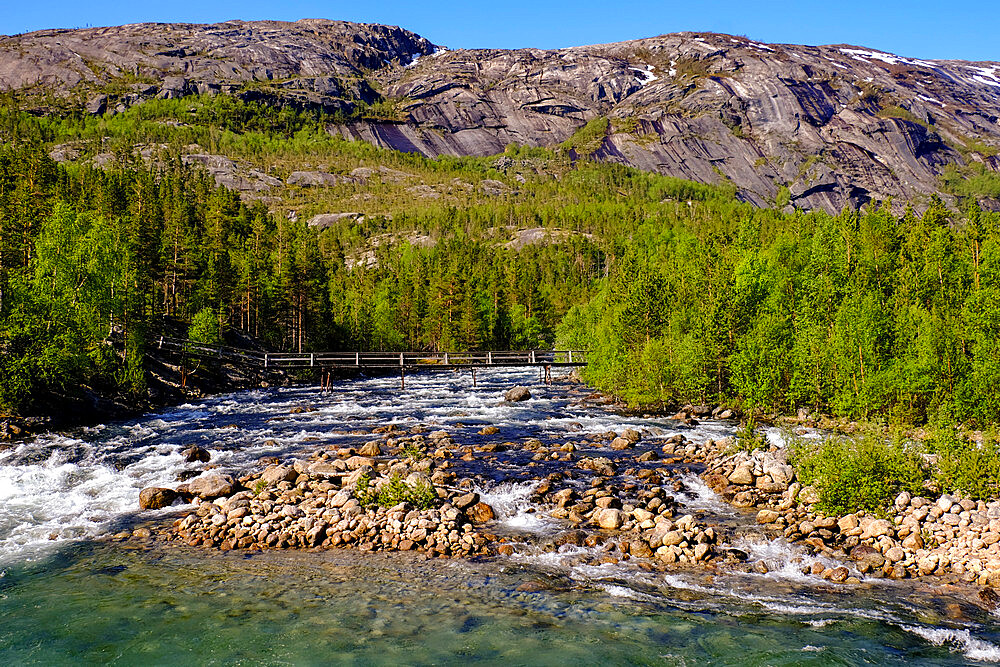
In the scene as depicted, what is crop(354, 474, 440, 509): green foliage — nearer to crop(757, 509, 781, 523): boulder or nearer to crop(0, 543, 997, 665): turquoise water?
crop(0, 543, 997, 665): turquoise water

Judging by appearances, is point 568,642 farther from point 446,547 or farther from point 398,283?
point 398,283

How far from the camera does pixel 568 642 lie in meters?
10.6

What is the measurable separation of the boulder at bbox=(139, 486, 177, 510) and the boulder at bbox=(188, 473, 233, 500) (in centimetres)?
68

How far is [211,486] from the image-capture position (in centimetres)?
1905

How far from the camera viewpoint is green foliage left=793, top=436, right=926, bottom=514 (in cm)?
1549

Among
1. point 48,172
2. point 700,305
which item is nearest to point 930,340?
point 700,305

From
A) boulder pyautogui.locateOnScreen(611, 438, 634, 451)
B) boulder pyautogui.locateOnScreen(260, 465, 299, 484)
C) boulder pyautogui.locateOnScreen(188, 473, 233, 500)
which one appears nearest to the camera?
boulder pyautogui.locateOnScreen(188, 473, 233, 500)

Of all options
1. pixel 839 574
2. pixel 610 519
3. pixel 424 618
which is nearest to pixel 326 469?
pixel 610 519

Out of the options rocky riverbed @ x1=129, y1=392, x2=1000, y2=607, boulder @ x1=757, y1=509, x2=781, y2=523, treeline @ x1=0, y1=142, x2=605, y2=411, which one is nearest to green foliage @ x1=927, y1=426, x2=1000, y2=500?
rocky riverbed @ x1=129, y1=392, x2=1000, y2=607

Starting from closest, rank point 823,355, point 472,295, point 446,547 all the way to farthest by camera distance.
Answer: point 446,547, point 823,355, point 472,295

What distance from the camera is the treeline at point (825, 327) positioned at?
26797mm

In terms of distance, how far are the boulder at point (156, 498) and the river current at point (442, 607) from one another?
1.66 feet

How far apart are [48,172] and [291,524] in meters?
66.7

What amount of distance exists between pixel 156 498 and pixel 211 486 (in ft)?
5.02
